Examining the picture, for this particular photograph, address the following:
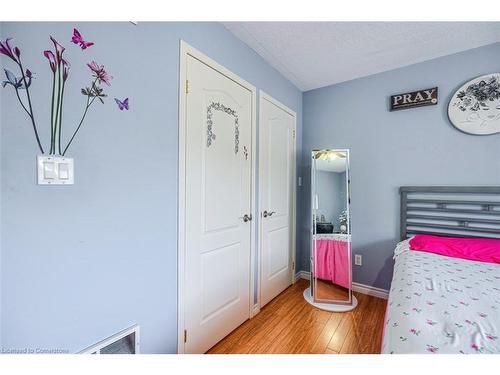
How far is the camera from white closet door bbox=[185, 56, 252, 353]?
139 centimetres

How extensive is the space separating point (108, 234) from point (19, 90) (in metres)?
0.65

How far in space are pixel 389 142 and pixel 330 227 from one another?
42.1 inches

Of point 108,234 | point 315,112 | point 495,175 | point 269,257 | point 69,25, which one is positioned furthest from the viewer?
point 315,112

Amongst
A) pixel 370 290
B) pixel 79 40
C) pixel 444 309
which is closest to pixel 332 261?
pixel 370 290

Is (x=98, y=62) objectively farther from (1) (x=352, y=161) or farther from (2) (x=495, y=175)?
(2) (x=495, y=175)

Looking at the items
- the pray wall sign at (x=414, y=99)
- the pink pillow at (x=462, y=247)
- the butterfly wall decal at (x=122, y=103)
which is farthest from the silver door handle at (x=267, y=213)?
the pray wall sign at (x=414, y=99)

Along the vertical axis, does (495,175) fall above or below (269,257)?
above

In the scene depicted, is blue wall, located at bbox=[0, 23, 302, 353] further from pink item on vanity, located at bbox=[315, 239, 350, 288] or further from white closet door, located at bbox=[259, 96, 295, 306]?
pink item on vanity, located at bbox=[315, 239, 350, 288]

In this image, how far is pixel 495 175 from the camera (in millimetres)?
1771

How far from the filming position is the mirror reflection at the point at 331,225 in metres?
2.20

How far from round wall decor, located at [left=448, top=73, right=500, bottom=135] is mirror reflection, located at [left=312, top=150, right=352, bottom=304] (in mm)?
956

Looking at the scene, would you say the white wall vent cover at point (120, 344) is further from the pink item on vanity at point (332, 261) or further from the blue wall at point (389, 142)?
the blue wall at point (389, 142)

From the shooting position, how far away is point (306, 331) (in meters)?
1.71
